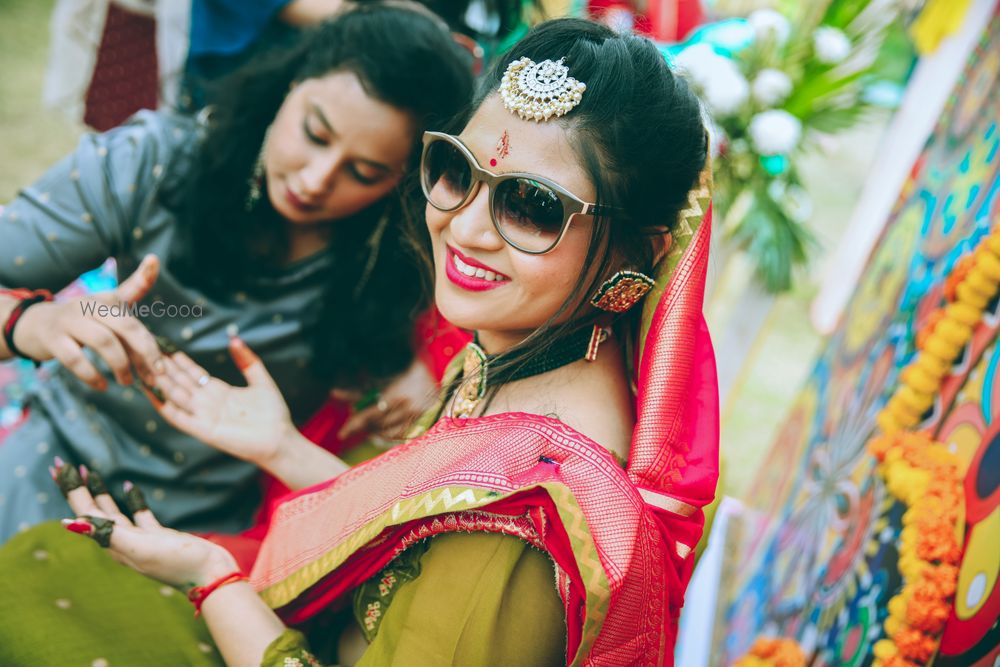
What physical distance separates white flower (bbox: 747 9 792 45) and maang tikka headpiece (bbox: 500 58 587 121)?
221 cm

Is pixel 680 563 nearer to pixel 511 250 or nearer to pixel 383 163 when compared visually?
pixel 511 250

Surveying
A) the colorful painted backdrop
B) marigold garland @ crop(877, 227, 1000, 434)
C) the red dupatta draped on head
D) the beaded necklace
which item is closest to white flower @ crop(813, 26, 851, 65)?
the colorful painted backdrop

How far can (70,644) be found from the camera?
1319 millimetres

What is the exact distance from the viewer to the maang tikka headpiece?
1138 millimetres

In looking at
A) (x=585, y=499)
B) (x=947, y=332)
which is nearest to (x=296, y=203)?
(x=585, y=499)

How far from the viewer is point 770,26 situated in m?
3.04

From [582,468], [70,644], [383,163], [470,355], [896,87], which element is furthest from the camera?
[896,87]

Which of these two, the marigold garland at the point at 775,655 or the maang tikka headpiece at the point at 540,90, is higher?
the maang tikka headpiece at the point at 540,90

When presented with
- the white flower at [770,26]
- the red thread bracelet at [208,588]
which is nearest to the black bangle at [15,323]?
the red thread bracelet at [208,588]

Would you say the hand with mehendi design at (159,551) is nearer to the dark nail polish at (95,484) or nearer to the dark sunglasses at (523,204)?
the dark nail polish at (95,484)

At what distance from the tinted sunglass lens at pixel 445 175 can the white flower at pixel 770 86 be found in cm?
211

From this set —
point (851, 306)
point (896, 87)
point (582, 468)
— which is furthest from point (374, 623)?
point (896, 87)

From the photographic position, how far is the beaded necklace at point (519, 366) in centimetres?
131

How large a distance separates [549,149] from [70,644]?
111 centimetres
